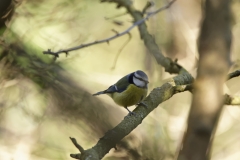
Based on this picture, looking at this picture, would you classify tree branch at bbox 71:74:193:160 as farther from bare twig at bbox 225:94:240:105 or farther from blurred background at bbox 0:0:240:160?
blurred background at bbox 0:0:240:160

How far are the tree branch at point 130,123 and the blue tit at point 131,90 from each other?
0.91 ft

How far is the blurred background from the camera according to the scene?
2113 mm

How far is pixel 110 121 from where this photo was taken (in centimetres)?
218

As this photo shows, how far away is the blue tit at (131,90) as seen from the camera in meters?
2.00

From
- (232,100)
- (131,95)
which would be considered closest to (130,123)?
(232,100)

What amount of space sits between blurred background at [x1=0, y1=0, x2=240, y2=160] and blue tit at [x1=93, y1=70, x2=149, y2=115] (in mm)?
167

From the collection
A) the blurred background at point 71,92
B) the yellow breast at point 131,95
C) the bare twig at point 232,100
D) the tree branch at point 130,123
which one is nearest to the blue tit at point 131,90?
the yellow breast at point 131,95

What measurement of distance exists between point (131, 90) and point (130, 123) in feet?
2.58

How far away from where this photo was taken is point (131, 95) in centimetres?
202

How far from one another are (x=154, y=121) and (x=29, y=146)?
0.97 m

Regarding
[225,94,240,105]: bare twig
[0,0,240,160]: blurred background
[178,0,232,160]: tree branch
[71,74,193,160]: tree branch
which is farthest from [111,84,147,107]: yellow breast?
[178,0,232,160]: tree branch

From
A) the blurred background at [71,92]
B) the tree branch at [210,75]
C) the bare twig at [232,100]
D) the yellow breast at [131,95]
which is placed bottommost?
the tree branch at [210,75]

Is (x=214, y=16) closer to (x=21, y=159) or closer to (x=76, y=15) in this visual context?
(x=21, y=159)

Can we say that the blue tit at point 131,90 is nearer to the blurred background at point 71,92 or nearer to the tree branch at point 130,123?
the blurred background at point 71,92
